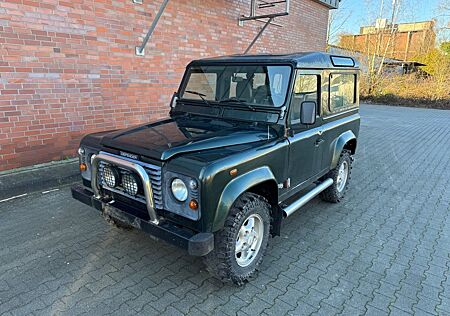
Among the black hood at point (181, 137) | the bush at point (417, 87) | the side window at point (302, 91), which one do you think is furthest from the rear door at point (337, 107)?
the bush at point (417, 87)

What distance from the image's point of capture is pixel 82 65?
16.5ft

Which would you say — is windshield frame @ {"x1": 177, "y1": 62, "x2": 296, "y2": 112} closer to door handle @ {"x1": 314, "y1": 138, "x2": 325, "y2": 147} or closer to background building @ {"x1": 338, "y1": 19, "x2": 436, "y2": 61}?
door handle @ {"x1": 314, "y1": 138, "x2": 325, "y2": 147}

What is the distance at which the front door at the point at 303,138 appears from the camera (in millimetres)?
3127

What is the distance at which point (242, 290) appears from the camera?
261cm

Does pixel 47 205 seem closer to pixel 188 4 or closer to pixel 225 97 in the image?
pixel 225 97

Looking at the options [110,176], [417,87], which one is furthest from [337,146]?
[417,87]

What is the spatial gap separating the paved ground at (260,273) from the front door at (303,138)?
762mm

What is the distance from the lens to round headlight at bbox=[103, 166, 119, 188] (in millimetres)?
2596

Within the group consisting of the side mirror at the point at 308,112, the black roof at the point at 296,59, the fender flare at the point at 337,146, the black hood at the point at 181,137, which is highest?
the black roof at the point at 296,59

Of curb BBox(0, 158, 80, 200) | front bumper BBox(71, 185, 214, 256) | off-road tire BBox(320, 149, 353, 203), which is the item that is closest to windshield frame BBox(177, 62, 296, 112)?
front bumper BBox(71, 185, 214, 256)

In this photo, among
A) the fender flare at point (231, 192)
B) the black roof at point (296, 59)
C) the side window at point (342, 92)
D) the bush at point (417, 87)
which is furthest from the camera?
the bush at point (417, 87)

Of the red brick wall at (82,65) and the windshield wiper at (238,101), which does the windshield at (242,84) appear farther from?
the red brick wall at (82,65)

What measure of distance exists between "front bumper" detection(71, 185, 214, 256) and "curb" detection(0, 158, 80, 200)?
7.69ft

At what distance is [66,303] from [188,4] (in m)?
6.09
